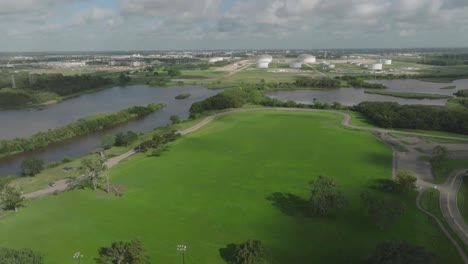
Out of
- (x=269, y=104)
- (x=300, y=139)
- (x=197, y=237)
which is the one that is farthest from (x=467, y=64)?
(x=197, y=237)

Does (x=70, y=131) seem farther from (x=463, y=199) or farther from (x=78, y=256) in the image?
(x=463, y=199)

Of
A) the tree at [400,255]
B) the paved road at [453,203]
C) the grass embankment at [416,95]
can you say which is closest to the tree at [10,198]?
the tree at [400,255]

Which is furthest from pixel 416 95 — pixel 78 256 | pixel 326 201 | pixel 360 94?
pixel 78 256

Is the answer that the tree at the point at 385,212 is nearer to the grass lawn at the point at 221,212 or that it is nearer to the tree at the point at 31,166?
the grass lawn at the point at 221,212

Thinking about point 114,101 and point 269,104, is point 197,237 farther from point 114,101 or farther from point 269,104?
point 114,101

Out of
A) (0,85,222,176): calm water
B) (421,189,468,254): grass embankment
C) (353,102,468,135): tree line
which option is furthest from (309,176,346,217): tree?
(0,85,222,176): calm water

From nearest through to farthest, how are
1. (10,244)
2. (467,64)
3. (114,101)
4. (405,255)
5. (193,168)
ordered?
1. (405,255)
2. (10,244)
3. (193,168)
4. (114,101)
5. (467,64)
